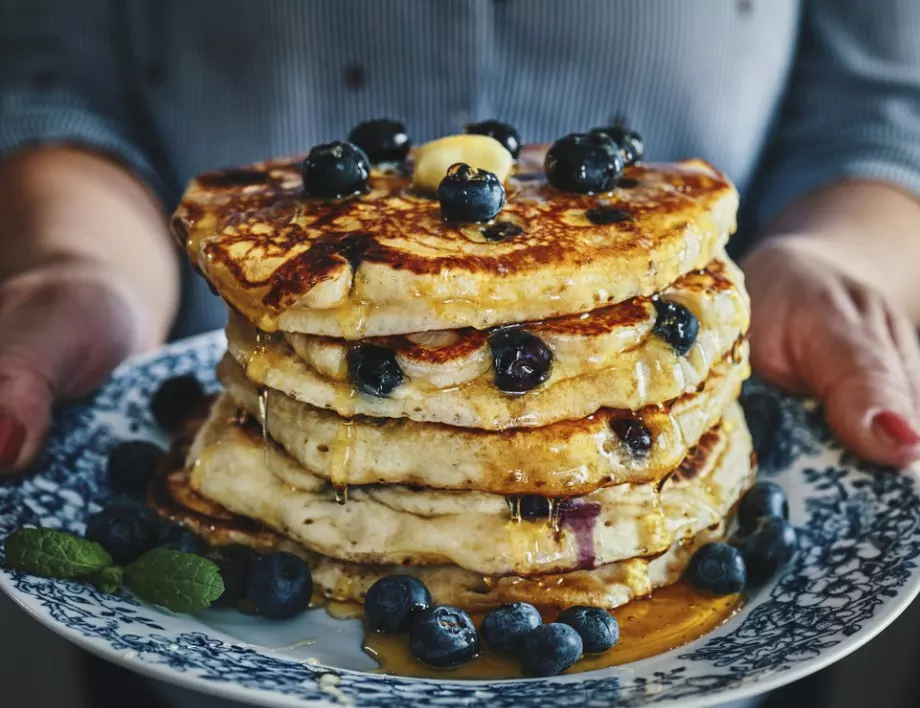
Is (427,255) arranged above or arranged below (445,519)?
above

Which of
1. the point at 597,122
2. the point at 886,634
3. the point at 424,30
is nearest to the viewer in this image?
the point at 886,634

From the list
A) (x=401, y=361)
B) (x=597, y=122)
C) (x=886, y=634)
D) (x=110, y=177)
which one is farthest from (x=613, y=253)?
(x=110, y=177)

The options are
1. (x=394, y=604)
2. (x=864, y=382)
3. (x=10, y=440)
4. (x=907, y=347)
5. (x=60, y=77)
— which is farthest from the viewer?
(x=60, y=77)

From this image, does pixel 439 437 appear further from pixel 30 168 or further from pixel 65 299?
pixel 30 168

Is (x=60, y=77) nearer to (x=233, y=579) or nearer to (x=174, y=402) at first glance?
(x=174, y=402)

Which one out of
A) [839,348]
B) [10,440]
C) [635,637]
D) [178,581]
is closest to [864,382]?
[839,348]

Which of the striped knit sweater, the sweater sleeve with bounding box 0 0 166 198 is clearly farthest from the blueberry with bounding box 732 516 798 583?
the sweater sleeve with bounding box 0 0 166 198
